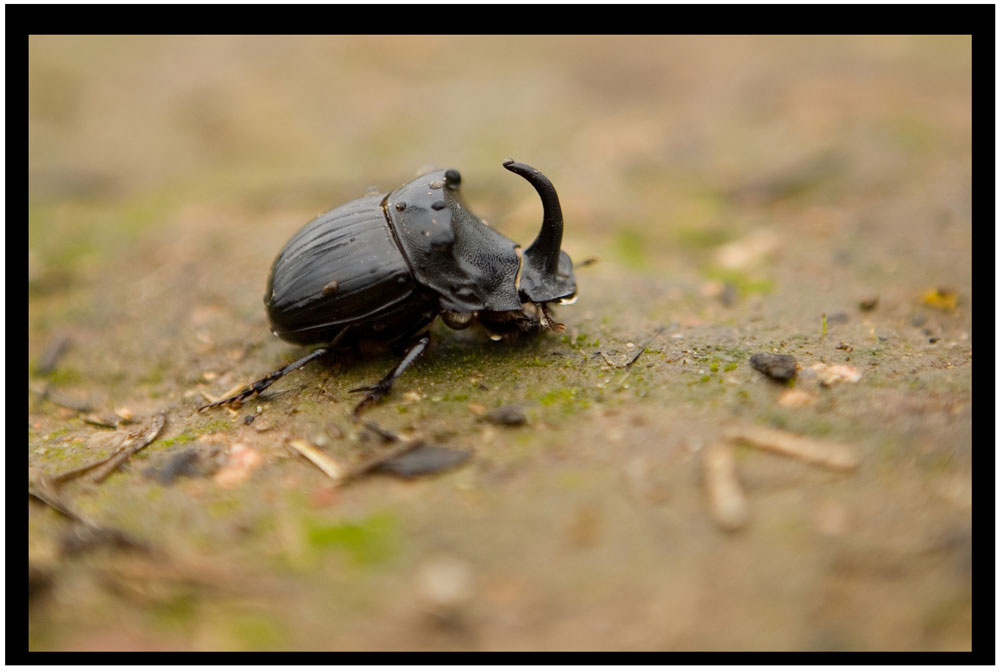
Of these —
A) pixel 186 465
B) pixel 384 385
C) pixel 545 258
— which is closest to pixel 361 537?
pixel 384 385

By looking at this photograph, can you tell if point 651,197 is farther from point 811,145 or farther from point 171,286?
point 171,286

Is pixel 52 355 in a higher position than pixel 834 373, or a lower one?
lower

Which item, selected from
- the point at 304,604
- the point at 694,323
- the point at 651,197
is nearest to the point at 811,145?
the point at 651,197

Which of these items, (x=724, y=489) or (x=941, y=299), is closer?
(x=724, y=489)

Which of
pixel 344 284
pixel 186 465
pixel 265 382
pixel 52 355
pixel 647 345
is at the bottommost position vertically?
pixel 52 355

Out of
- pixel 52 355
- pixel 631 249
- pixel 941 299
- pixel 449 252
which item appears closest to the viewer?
pixel 449 252

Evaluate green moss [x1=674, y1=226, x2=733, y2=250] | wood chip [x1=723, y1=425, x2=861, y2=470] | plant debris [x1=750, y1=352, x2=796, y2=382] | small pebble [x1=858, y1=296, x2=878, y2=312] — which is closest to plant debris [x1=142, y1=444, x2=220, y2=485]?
wood chip [x1=723, y1=425, x2=861, y2=470]

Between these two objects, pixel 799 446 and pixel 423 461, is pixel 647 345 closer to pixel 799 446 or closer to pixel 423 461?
pixel 799 446
